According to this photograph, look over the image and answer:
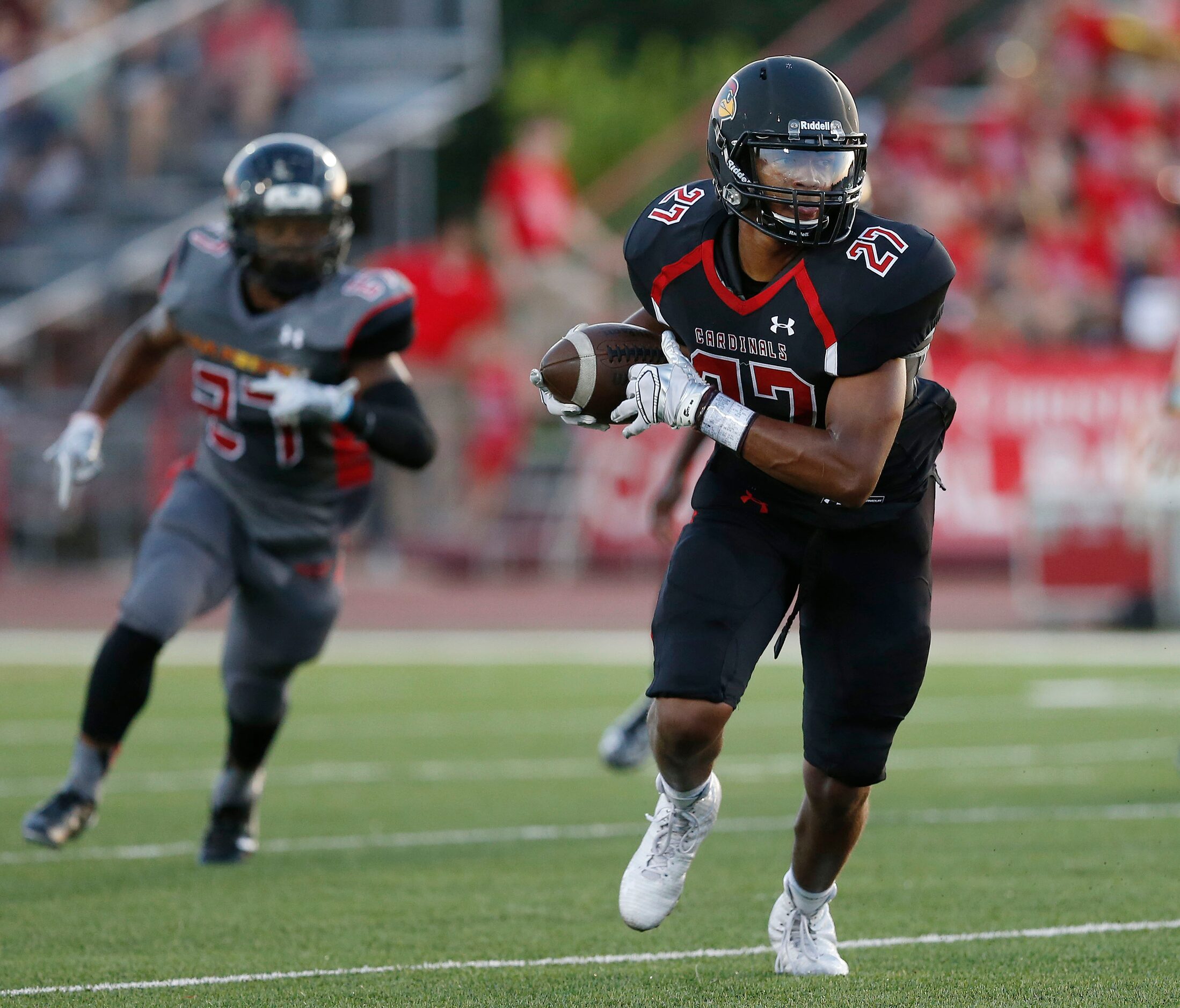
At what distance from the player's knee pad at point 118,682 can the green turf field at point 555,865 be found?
384 millimetres

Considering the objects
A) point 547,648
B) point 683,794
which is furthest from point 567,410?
point 547,648

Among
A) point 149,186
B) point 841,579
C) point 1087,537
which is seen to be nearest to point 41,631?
point 149,186

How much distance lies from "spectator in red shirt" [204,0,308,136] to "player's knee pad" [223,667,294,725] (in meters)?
11.5

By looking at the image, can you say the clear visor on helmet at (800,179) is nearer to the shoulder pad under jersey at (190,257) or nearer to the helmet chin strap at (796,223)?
the helmet chin strap at (796,223)

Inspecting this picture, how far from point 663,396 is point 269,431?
2.04 meters

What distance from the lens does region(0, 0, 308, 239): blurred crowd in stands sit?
15.8 metres

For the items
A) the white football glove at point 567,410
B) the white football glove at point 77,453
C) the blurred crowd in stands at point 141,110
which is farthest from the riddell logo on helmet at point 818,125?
the blurred crowd in stands at point 141,110

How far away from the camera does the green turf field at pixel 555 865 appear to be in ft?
12.5

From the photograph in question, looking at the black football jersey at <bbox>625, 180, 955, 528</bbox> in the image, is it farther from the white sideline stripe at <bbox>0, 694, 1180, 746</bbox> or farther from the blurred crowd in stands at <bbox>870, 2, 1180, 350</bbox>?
the blurred crowd in stands at <bbox>870, 2, 1180, 350</bbox>

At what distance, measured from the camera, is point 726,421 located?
365 centimetres

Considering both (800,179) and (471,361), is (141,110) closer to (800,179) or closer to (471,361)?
(471,361)

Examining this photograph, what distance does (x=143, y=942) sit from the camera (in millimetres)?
4203

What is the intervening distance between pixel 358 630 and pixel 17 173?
5930 mm

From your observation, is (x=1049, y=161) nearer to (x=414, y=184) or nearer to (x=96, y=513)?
(x=414, y=184)
